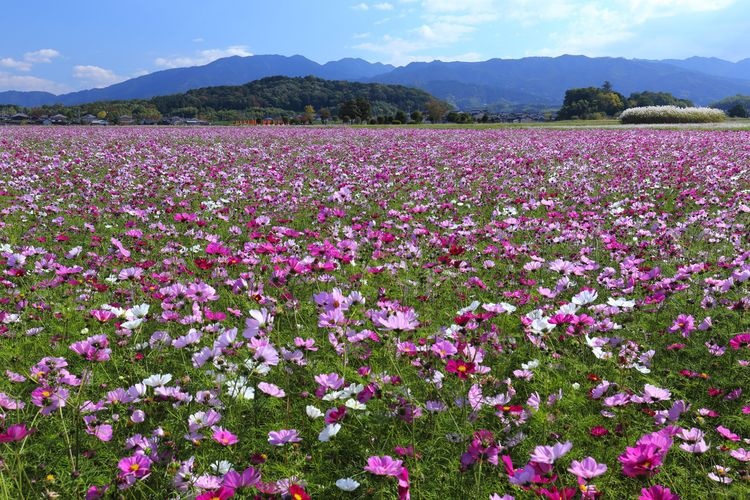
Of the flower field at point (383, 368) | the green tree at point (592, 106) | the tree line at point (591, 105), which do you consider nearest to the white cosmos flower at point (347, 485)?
the flower field at point (383, 368)

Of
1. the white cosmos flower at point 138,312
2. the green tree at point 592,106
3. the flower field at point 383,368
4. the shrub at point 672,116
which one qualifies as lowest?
the flower field at point 383,368

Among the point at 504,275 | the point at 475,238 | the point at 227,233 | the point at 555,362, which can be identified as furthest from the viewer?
the point at 227,233

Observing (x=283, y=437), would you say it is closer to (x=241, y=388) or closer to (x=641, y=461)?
(x=241, y=388)

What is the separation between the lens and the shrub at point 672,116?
42.1 m

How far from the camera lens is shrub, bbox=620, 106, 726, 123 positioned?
4209cm

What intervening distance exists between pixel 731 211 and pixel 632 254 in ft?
8.71

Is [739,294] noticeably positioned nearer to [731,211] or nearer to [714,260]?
[714,260]

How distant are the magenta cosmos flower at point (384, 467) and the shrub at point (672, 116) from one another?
48.6m

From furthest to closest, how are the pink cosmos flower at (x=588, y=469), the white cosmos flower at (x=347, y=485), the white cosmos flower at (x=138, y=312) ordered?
1. the white cosmos flower at (x=138, y=312)
2. the white cosmos flower at (x=347, y=485)
3. the pink cosmos flower at (x=588, y=469)

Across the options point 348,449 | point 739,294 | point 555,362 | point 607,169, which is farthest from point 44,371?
point 607,169

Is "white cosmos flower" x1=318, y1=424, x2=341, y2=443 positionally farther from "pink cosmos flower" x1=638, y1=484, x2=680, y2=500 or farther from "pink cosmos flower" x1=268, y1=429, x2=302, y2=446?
"pink cosmos flower" x1=638, y1=484, x2=680, y2=500

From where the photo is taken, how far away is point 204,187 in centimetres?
823

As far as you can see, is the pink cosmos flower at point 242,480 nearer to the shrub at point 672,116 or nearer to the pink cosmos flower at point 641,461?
the pink cosmos flower at point 641,461

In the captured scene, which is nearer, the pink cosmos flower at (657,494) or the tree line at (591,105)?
the pink cosmos flower at (657,494)
